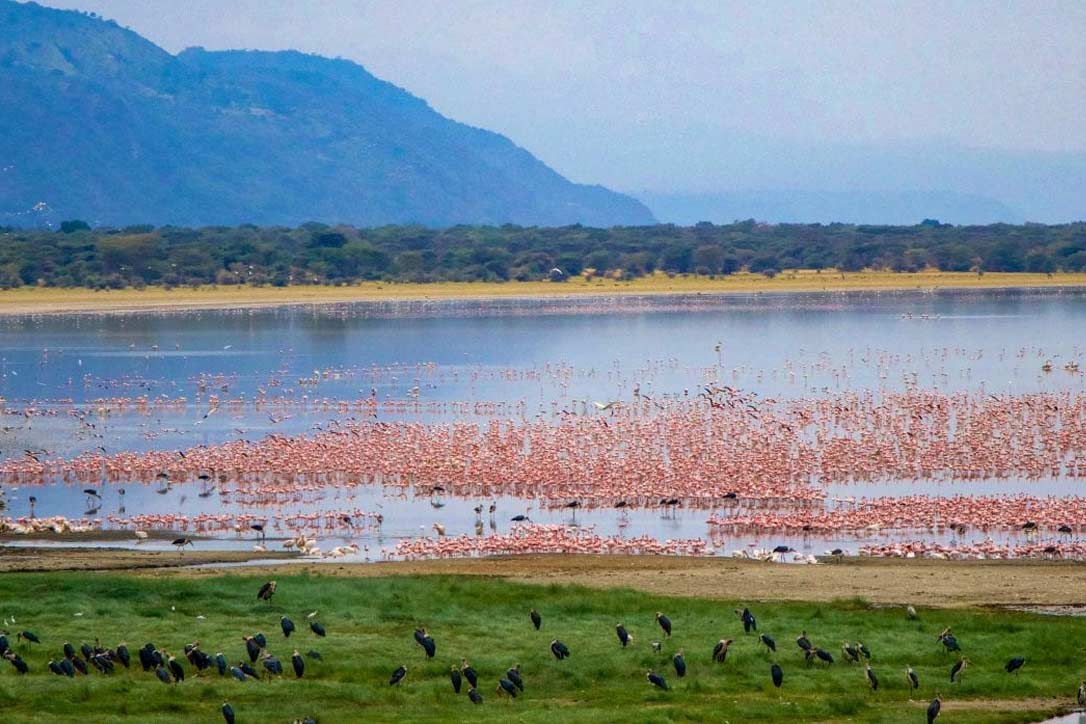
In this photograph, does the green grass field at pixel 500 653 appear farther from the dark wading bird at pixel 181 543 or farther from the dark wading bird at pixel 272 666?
the dark wading bird at pixel 181 543

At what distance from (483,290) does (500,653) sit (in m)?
111

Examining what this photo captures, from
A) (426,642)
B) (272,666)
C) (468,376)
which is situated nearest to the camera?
(272,666)

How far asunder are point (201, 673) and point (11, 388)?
42311 millimetres

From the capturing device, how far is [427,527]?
3045cm

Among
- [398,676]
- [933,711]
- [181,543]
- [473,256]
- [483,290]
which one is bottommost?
[181,543]

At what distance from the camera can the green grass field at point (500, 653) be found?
1702 cm

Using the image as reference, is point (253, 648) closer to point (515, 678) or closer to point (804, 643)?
point (515, 678)

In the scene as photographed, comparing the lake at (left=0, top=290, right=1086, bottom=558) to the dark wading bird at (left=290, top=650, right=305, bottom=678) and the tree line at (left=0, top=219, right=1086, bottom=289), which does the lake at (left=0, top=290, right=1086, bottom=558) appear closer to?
the dark wading bird at (left=290, top=650, right=305, bottom=678)

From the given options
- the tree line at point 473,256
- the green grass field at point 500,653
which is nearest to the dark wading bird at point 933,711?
the green grass field at point 500,653

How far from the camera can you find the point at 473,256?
14888cm

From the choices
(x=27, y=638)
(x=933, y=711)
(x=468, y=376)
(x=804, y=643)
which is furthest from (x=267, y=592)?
(x=468, y=376)

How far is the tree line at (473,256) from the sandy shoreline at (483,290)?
2668 millimetres

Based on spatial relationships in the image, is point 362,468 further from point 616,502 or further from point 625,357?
point 625,357

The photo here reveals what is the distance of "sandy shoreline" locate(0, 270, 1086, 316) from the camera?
361 ft
